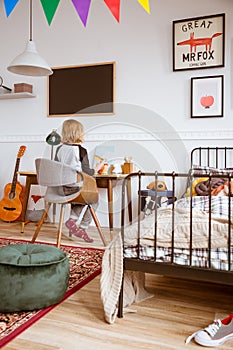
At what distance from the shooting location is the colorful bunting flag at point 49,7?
3.46 m

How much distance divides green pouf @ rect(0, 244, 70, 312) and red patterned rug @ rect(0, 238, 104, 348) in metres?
0.04

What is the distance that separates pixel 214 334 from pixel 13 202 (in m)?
3.24

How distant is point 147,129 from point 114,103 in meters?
0.50

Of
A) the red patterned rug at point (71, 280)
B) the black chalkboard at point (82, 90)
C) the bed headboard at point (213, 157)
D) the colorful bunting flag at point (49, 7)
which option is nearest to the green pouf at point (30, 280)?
the red patterned rug at point (71, 280)

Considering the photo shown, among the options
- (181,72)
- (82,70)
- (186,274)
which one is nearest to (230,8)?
(181,72)

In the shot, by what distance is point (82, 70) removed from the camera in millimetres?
4402

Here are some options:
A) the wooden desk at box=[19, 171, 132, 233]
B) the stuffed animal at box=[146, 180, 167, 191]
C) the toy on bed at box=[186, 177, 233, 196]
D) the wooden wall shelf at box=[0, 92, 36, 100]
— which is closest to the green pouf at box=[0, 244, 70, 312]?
the toy on bed at box=[186, 177, 233, 196]

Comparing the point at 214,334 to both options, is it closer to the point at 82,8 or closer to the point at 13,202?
the point at 13,202

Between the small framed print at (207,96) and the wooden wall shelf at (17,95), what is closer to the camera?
the small framed print at (207,96)

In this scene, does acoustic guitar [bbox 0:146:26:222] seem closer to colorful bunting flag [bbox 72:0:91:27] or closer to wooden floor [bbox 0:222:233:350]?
colorful bunting flag [bbox 72:0:91:27]

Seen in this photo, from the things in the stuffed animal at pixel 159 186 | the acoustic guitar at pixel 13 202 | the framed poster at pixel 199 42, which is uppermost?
the framed poster at pixel 199 42

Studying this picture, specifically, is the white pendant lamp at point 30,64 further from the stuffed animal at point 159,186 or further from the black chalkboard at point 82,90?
the stuffed animal at point 159,186

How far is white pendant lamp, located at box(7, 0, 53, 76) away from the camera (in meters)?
3.01

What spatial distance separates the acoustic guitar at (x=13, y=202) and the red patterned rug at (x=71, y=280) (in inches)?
35.3
